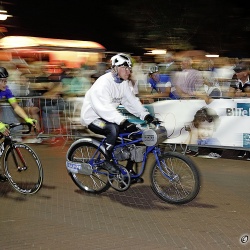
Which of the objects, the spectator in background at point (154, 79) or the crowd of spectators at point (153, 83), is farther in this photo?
the spectator in background at point (154, 79)

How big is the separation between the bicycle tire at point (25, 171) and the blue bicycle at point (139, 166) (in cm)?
50

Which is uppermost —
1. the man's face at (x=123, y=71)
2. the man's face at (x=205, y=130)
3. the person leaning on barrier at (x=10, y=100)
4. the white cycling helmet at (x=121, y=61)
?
the white cycling helmet at (x=121, y=61)

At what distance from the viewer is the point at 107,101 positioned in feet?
19.5

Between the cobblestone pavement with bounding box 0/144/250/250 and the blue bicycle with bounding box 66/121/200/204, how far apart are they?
174 millimetres

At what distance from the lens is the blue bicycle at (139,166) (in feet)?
18.7

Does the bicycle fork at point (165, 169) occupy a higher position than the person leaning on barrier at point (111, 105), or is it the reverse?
the person leaning on barrier at point (111, 105)

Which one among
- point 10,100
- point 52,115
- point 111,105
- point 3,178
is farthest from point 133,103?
point 52,115

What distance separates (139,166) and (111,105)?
1.10 meters

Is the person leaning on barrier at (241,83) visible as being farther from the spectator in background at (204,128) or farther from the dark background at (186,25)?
the dark background at (186,25)

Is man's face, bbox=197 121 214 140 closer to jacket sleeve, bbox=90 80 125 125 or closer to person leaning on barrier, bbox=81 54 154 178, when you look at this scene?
person leaning on barrier, bbox=81 54 154 178

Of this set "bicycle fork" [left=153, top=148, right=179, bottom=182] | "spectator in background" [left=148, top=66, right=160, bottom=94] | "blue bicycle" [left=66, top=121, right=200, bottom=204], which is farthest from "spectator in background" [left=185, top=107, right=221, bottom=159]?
"bicycle fork" [left=153, top=148, right=179, bottom=182]

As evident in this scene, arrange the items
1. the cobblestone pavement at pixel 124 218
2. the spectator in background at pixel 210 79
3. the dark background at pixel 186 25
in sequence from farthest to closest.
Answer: the dark background at pixel 186 25 → the spectator in background at pixel 210 79 → the cobblestone pavement at pixel 124 218

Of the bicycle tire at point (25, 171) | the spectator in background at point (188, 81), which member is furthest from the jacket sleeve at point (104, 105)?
the spectator in background at point (188, 81)

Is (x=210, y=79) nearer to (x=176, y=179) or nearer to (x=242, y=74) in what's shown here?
(x=242, y=74)
